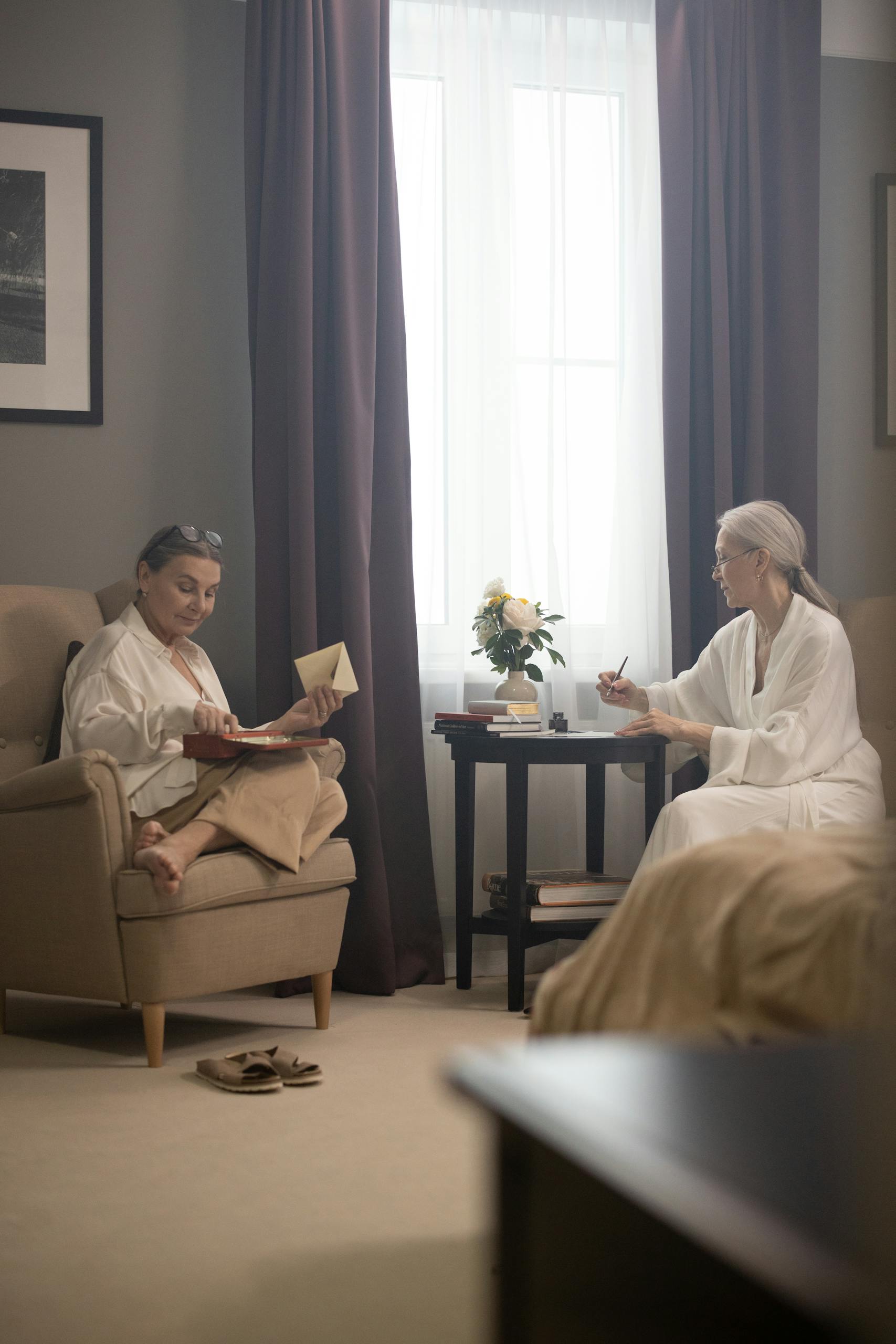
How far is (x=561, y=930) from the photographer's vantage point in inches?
121

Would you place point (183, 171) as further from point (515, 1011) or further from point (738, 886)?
point (738, 886)

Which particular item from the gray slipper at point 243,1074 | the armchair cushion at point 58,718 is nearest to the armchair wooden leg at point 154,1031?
the gray slipper at point 243,1074

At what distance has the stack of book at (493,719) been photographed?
318cm

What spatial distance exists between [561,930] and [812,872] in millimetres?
1774

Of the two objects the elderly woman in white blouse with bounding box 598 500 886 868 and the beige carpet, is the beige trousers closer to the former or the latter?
the beige carpet

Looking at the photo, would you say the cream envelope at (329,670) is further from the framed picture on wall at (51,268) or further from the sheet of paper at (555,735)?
the framed picture on wall at (51,268)

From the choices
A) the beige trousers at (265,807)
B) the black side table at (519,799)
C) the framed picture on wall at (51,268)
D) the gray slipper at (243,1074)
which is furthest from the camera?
the framed picture on wall at (51,268)

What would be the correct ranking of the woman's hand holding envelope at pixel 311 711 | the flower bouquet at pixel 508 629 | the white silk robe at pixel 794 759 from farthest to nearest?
1. the flower bouquet at pixel 508 629
2. the woman's hand holding envelope at pixel 311 711
3. the white silk robe at pixel 794 759

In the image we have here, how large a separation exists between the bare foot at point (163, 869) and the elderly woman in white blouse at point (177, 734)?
31 mm

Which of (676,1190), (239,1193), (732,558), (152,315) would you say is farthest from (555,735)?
(676,1190)

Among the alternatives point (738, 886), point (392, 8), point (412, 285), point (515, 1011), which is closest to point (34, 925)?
point (515, 1011)

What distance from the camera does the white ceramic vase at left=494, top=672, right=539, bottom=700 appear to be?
329 cm

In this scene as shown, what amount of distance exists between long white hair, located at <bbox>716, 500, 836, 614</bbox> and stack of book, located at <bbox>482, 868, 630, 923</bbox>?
91cm

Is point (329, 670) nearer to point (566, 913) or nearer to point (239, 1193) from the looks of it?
point (566, 913)
